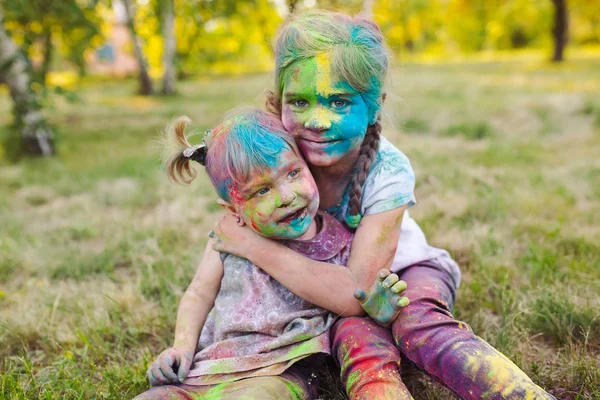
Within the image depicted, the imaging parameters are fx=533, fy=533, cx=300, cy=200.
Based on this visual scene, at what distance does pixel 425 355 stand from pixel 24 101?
5945 millimetres

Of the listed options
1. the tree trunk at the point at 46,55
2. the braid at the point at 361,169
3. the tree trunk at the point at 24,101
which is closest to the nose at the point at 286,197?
the braid at the point at 361,169

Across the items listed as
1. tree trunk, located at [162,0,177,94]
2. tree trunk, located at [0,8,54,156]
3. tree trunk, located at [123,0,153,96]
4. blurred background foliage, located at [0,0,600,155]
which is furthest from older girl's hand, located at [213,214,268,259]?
tree trunk, located at [162,0,177,94]

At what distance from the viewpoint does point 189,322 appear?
2.03 m

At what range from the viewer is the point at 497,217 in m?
3.60

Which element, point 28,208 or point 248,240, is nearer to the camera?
point 248,240

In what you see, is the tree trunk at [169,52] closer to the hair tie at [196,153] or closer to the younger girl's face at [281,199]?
the hair tie at [196,153]

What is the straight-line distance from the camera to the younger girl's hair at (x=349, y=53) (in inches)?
75.6

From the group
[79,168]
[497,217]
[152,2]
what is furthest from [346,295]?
[152,2]

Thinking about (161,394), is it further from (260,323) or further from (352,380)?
→ (352,380)

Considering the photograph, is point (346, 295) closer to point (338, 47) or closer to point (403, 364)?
point (403, 364)

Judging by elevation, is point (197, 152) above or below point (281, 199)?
above

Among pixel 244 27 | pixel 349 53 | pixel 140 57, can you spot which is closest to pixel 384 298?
pixel 349 53

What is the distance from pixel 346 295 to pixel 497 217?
2.08m

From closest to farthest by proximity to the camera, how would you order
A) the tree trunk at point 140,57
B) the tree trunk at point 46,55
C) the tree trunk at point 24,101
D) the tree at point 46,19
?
the tree trunk at point 24,101, the tree at point 46,19, the tree trunk at point 46,55, the tree trunk at point 140,57
